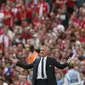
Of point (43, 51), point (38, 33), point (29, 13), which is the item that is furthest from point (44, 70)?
point (29, 13)

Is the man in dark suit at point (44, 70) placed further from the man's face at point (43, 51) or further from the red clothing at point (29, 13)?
the red clothing at point (29, 13)

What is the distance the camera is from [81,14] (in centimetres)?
2108

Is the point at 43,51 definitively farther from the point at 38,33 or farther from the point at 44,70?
the point at 38,33

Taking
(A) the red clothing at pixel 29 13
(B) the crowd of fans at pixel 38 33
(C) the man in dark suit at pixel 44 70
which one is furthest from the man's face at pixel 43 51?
(A) the red clothing at pixel 29 13

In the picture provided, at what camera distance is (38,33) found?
2070 centimetres

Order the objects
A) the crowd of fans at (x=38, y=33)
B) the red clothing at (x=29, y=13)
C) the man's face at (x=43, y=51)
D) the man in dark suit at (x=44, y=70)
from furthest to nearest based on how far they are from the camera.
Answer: the red clothing at (x=29, y=13), the crowd of fans at (x=38, y=33), the man in dark suit at (x=44, y=70), the man's face at (x=43, y=51)

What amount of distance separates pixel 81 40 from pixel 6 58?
2717mm

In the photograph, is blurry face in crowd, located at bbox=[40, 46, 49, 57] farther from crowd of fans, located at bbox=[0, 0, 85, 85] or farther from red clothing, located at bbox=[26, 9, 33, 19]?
red clothing, located at bbox=[26, 9, 33, 19]

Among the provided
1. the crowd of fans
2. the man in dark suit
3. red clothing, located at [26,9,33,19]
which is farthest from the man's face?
red clothing, located at [26,9,33,19]

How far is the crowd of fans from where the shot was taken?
1848 centimetres

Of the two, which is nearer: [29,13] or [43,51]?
[43,51]

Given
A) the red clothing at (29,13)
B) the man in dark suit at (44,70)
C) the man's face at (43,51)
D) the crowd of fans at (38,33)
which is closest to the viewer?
the man's face at (43,51)

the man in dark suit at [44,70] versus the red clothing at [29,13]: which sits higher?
the man in dark suit at [44,70]

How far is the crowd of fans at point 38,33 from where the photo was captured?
1848cm
